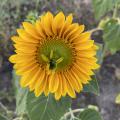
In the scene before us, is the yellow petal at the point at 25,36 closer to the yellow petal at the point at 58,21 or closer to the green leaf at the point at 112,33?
the yellow petal at the point at 58,21

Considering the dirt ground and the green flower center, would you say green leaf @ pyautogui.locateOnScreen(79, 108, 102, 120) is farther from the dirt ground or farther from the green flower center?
the dirt ground

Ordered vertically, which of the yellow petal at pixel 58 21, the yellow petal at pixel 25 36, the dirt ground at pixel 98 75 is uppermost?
the yellow petal at pixel 58 21

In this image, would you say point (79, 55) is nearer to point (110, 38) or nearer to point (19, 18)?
point (110, 38)

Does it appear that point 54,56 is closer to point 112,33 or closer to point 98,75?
point 112,33

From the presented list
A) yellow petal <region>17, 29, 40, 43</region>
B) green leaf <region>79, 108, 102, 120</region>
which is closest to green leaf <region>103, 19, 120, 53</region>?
green leaf <region>79, 108, 102, 120</region>

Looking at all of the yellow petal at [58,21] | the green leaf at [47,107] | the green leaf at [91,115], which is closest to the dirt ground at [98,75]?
the green leaf at [91,115]

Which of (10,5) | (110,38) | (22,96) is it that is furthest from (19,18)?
(22,96)

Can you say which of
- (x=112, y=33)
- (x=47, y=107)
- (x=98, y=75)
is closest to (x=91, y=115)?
(x=47, y=107)
